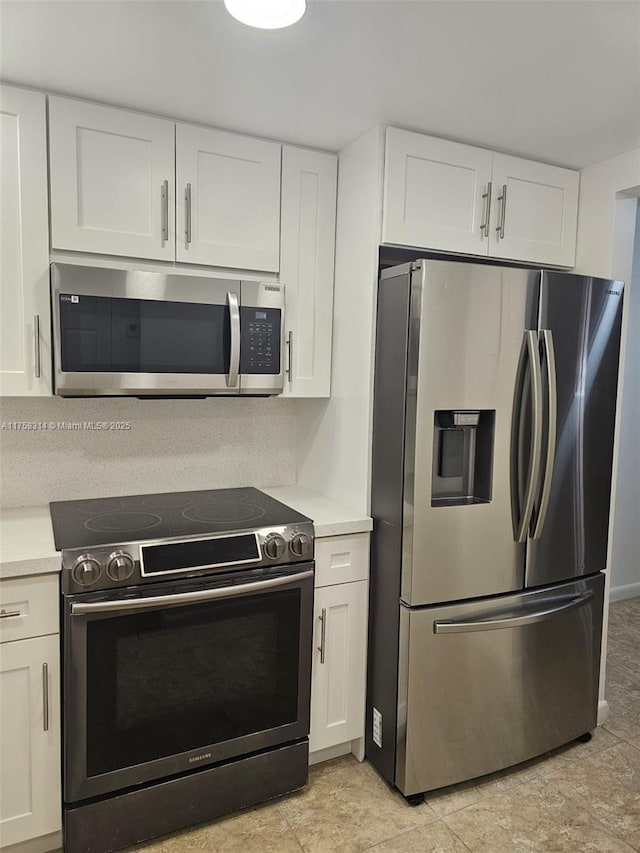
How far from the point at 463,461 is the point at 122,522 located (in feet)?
3.95

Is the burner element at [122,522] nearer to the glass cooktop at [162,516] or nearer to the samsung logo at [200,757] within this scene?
the glass cooktop at [162,516]

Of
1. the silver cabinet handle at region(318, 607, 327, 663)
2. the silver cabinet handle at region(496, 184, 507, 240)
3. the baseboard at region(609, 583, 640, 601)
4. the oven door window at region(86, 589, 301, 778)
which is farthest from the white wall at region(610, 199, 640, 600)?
the oven door window at region(86, 589, 301, 778)

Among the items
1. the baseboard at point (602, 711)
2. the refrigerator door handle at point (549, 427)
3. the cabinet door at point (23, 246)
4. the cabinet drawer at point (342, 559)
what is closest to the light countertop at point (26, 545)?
the cabinet door at point (23, 246)

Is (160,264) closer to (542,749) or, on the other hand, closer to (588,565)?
(588,565)

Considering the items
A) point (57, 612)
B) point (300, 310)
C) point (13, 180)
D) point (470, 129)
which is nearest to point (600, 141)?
point (470, 129)

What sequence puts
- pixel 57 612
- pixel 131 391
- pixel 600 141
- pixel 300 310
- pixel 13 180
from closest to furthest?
pixel 57 612, pixel 13 180, pixel 131 391, pixel 600 141, pixel 300 310

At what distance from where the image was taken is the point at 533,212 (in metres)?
2.48

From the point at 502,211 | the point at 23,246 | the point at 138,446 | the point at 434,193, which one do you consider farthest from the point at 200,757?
the point at 502,211

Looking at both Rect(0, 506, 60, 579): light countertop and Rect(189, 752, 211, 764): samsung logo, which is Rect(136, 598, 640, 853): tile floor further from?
Rect(0, 506, 60, 579): light countertop

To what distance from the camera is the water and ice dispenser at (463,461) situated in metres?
2.16

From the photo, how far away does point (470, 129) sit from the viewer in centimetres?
220

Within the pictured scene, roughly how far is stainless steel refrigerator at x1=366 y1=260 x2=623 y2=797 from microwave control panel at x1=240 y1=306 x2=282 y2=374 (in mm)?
389

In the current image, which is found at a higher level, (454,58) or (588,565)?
(454,58)

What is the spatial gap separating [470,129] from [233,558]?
1702 millimetres
